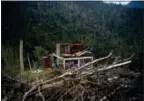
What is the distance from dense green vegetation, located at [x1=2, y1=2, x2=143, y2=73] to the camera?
2.06m

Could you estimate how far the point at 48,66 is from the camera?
6.89ft

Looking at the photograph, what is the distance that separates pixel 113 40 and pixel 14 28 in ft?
2.38

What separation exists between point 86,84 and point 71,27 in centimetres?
42

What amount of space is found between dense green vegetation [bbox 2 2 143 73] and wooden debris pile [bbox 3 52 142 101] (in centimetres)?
11

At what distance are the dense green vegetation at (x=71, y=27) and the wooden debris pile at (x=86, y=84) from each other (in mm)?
114

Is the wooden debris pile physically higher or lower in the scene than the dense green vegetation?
lower

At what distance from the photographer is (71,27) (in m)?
2.14

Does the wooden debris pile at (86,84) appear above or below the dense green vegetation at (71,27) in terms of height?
below

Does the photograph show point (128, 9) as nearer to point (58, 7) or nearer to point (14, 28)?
point (58, 7)

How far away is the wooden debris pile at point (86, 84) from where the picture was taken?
2.08m

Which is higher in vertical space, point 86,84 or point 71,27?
point 71,27

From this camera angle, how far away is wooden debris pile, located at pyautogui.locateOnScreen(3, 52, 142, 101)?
2080mm

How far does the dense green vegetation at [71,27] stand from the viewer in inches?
81.2

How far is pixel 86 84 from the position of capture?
213 cm
